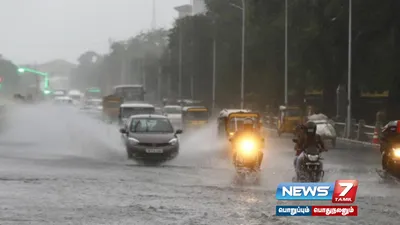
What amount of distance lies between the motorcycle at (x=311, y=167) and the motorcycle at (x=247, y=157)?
335 cm

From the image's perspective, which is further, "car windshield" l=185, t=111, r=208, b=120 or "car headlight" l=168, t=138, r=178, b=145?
"car windshield" l=185, t=111, r=208, b=120

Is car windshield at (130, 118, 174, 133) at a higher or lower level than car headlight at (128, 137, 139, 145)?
higher

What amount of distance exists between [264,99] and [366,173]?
6174cm

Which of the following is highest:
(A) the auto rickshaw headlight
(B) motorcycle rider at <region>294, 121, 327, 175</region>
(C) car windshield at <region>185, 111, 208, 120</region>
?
(B) motorcycle rider at <region>294, 121, 327, 175</region>

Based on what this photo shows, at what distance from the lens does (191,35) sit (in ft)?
370

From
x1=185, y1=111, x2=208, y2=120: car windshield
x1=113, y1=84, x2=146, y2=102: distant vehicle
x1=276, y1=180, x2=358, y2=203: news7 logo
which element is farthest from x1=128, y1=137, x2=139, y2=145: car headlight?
x1=113, y1=84, x2=146, y2=102: distant vehicle

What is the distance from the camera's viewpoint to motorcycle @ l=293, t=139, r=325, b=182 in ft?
62.2

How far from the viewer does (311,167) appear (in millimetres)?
19000

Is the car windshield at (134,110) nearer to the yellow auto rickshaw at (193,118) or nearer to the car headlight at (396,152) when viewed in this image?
the yellow auto rickshaw at (193,118)

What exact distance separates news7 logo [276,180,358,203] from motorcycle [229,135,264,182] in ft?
42.6

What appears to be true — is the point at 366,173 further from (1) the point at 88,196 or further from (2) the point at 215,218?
(2) the point at 215,218

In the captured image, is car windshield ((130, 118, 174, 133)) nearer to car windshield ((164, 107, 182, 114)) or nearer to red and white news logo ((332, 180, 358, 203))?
red and white news logo ((332, 180, 358, 203))

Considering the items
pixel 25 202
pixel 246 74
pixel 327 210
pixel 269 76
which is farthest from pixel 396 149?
pixel 246 74

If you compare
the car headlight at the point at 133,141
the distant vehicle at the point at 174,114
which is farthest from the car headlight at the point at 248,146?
the distant vehicle at the point at 174,114
